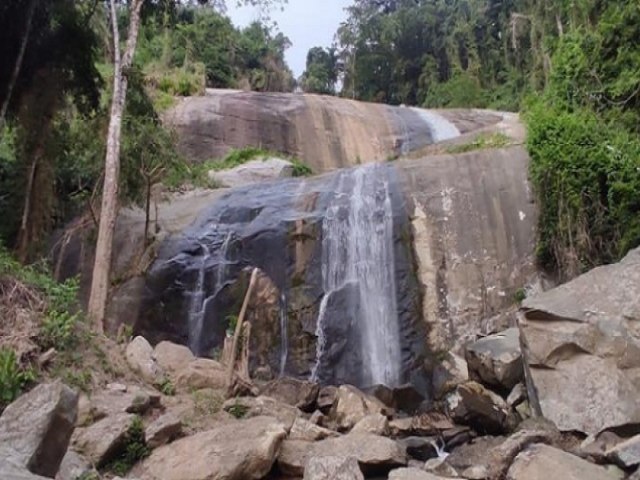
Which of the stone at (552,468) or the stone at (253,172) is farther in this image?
the stone at (253,172)

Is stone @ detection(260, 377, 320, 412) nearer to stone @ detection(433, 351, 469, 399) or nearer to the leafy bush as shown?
stone @ detection(433, 351, 469, 399)

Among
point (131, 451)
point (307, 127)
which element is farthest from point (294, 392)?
point (307, 127)

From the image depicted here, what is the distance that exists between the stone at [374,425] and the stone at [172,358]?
2616mm

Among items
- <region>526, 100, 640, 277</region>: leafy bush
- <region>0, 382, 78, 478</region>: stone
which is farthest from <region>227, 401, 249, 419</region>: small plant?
<region>526, 100, 640, 277</region>: leafy bush

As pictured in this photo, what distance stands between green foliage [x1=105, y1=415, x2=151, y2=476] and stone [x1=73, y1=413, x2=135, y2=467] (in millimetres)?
50

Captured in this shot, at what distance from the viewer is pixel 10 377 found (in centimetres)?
688

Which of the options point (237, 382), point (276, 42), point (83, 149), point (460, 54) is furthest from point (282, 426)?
point (276, 42)

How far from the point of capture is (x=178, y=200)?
16.6m

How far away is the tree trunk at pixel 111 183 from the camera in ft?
34.4

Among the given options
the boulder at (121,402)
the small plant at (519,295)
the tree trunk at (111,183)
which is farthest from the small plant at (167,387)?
the small plant at (519,295)

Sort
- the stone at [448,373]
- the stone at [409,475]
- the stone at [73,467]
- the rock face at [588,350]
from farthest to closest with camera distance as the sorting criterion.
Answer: the stone at [448,373] < the rock face at [588,350] < the stone at [409,475] < the stone at [73,467]

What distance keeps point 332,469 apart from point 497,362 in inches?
163

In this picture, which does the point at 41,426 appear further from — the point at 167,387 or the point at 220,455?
the point at 167,387

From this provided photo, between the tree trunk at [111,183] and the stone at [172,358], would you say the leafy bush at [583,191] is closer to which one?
the stone at [172,358]
